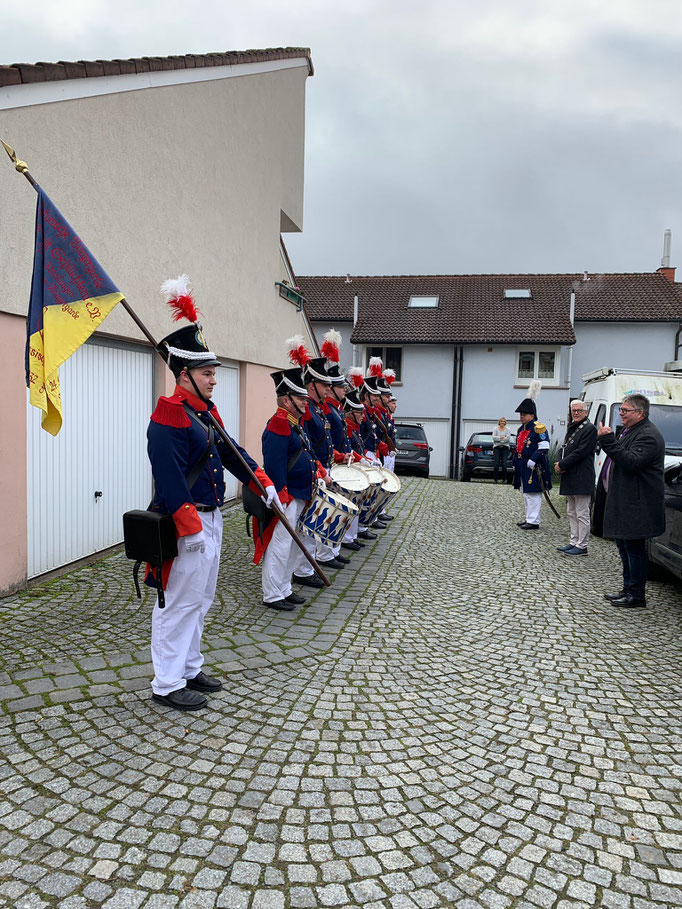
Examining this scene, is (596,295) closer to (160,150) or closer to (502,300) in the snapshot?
(502,300)

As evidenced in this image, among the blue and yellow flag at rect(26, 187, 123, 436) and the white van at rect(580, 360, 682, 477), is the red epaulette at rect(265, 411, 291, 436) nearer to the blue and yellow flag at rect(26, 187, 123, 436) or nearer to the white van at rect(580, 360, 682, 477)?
the blue and yellow flag at rect(26, 187, 123, 436)

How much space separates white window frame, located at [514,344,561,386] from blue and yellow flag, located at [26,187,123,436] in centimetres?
2353

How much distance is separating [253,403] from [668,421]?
21.7 feet

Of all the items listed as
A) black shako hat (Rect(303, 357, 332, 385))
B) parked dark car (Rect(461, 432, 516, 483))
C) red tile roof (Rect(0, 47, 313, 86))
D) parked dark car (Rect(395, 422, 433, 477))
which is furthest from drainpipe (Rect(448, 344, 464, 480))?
black shako hat (Rect(303, 357, 332, 385))

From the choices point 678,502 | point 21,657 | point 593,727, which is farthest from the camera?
point 678,502

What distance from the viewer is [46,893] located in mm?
2375

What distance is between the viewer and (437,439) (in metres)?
26.8

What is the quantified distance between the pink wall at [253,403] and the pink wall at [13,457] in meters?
5.52

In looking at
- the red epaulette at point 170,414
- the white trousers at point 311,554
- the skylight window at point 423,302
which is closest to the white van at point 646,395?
the white trousers at point 311,554

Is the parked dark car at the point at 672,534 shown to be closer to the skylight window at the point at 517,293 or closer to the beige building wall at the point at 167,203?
the beige building wall at the point at 167,203

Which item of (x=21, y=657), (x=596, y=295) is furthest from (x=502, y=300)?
(x=21, y=657)

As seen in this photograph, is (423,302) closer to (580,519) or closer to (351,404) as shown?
(351,404)

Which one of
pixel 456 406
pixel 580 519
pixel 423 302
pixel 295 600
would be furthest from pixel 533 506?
pixel 423 302

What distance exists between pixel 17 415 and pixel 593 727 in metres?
5.02
